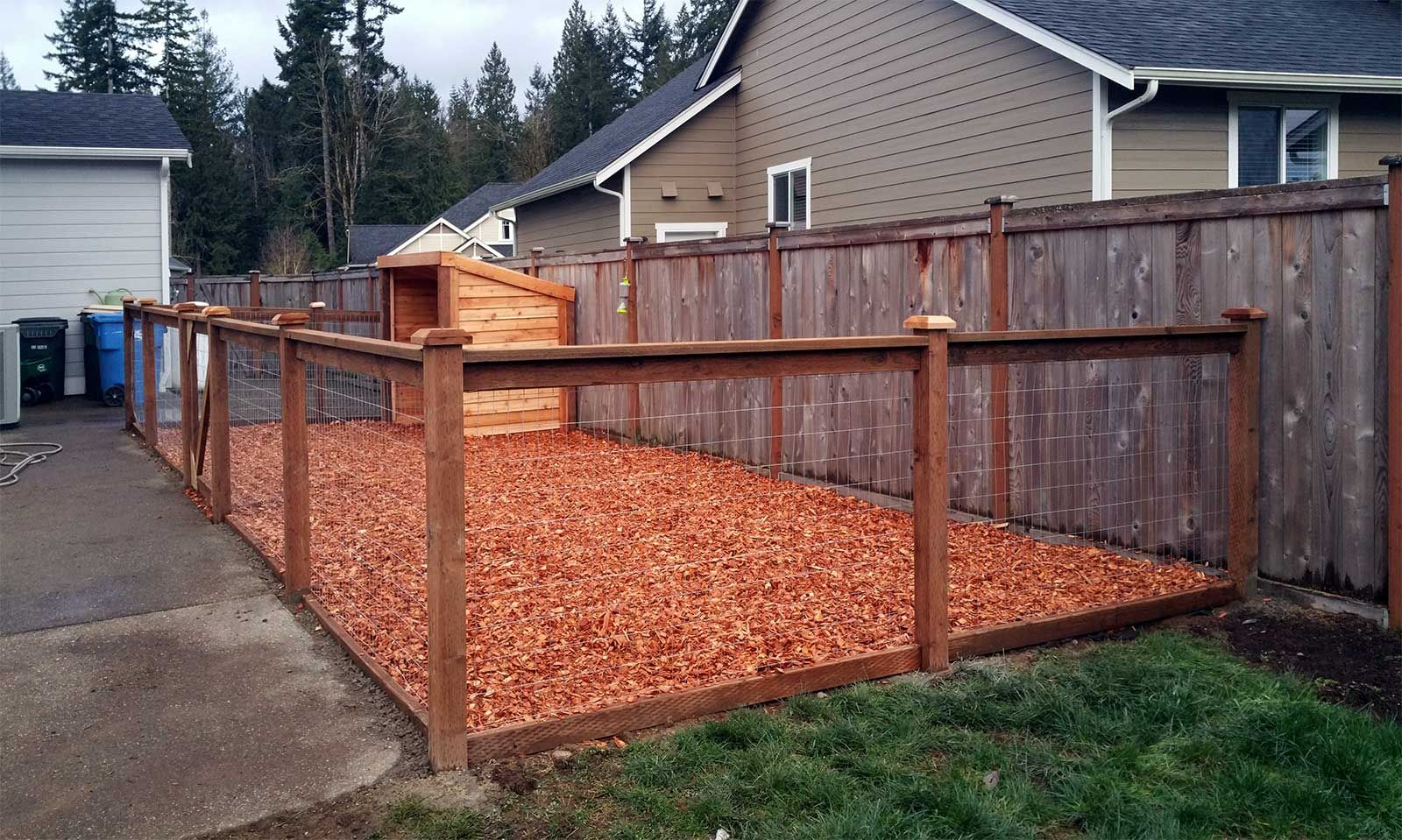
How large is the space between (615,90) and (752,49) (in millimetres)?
48113

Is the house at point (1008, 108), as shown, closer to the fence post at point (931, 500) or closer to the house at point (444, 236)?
the fence post at point (931, 500)

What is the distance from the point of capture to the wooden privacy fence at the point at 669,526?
12.5ft

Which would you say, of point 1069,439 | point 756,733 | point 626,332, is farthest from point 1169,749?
point 626,332

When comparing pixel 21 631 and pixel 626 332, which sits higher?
pixel 626 332

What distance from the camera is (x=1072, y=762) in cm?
372

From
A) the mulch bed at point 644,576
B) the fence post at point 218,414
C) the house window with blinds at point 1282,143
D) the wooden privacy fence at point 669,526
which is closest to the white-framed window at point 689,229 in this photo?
the house window with blinds at point 1282,143

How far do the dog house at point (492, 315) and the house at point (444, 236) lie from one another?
97.0 ft

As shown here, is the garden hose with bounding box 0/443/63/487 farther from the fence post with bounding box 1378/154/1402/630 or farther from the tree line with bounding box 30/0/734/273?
the tree line with bounding box 30/0/734/273

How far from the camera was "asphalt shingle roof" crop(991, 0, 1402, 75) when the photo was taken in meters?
10.2

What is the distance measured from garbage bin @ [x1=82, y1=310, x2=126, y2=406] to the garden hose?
3.56m

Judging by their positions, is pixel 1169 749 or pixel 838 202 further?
pixel 838 202

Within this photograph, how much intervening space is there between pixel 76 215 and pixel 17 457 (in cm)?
638

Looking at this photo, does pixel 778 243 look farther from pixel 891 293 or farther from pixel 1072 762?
pixel 1072 762

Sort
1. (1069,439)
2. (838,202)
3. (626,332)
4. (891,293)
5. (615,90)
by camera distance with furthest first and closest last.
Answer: (615,90)
(838,202)
(626,332)
(891,293)
(1069,439)
